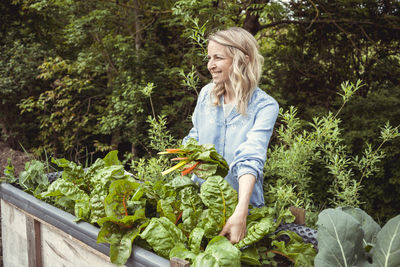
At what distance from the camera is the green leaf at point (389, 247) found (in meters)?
0.98

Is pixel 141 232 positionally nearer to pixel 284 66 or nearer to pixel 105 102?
pixel 284 66

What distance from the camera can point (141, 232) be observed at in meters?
1.36

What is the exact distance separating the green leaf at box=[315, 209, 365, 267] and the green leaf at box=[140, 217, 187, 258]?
494 mm

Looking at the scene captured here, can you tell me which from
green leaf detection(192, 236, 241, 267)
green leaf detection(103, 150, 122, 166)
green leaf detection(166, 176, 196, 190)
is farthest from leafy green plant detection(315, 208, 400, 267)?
green leaf detection(103, 150, 122, 166)

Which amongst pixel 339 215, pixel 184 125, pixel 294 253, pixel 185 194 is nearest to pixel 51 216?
pixel 185 194

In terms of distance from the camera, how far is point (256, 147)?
58.6 inches

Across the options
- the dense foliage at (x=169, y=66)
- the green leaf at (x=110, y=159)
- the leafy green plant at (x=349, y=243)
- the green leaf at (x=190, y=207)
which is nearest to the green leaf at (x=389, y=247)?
the leafy green plant at (x=349, y=243)

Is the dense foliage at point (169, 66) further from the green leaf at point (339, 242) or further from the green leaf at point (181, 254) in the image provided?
the green leaf at point (181, 254)

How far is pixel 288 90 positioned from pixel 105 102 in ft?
10.6

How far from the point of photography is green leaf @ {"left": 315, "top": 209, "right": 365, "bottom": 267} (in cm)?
104

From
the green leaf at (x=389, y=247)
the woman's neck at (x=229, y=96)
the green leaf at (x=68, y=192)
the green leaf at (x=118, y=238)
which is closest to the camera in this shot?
the green leaf at (x=389, y=247)

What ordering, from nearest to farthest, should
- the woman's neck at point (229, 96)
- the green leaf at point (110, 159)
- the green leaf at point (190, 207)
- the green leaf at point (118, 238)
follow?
the green leaf at point (118, 238) → the green leaf at point (190, 207) → the woman's neck at point (229, 96) → the green leaf at point (110, 159)

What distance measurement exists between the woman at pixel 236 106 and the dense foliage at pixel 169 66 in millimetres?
2169

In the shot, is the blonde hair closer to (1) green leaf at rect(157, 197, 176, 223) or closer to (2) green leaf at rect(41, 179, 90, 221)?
(1) green leaf at rect(157, 197, 176, 223)
